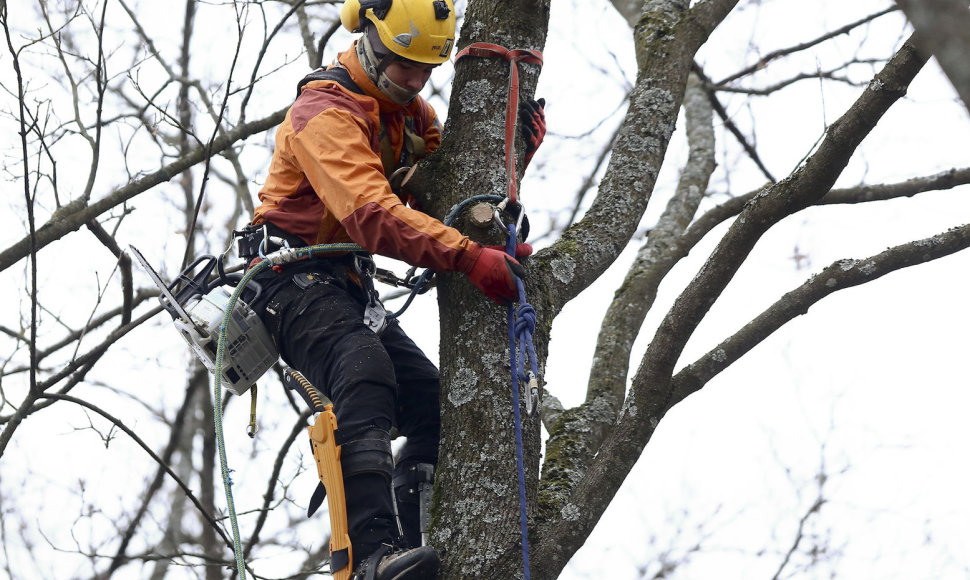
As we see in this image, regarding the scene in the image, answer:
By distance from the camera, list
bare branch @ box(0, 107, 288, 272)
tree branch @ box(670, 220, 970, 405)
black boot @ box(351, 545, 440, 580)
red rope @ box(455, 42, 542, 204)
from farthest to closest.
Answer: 1. bare branch @ box(0, 107, 288, 272)
2. red rope @ box(455, 42, 542, 204)
3. tree branch @ box(670, 220, 970, 405)
4. black boot @ box(351, 545, 440, 580)

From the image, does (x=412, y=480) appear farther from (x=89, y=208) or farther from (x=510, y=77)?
(x=89, y=208)

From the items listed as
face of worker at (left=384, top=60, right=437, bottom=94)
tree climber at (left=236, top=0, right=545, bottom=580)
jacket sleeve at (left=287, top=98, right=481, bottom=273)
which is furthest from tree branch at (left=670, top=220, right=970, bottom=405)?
face of worker at (left=384, top=60, right=437, bottom=94)

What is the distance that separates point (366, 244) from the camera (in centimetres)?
263

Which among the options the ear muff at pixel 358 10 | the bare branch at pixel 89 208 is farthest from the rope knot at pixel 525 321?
the bare branch at pixel 89 208

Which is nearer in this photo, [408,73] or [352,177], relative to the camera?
[352,177]

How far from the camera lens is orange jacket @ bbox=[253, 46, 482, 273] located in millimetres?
2555

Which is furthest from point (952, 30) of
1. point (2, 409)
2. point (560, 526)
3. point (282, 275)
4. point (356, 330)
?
point (2, 409)

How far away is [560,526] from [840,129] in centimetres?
117

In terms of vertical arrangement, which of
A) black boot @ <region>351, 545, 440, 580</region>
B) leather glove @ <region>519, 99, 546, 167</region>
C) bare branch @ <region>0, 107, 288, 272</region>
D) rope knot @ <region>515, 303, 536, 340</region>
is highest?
bare branch @ <region>0, 107, 288, 272</region>

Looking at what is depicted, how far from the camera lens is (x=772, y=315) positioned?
106 inches

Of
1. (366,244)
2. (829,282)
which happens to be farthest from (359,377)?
(829,282)

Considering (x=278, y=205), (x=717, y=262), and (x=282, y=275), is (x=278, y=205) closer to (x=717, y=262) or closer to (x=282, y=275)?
(x=282, y=275)

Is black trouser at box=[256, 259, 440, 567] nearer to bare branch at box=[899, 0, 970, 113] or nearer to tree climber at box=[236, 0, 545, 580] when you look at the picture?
tree climber at box=[236, 0, 545, 580]

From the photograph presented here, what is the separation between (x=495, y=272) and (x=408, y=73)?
2.61ft
